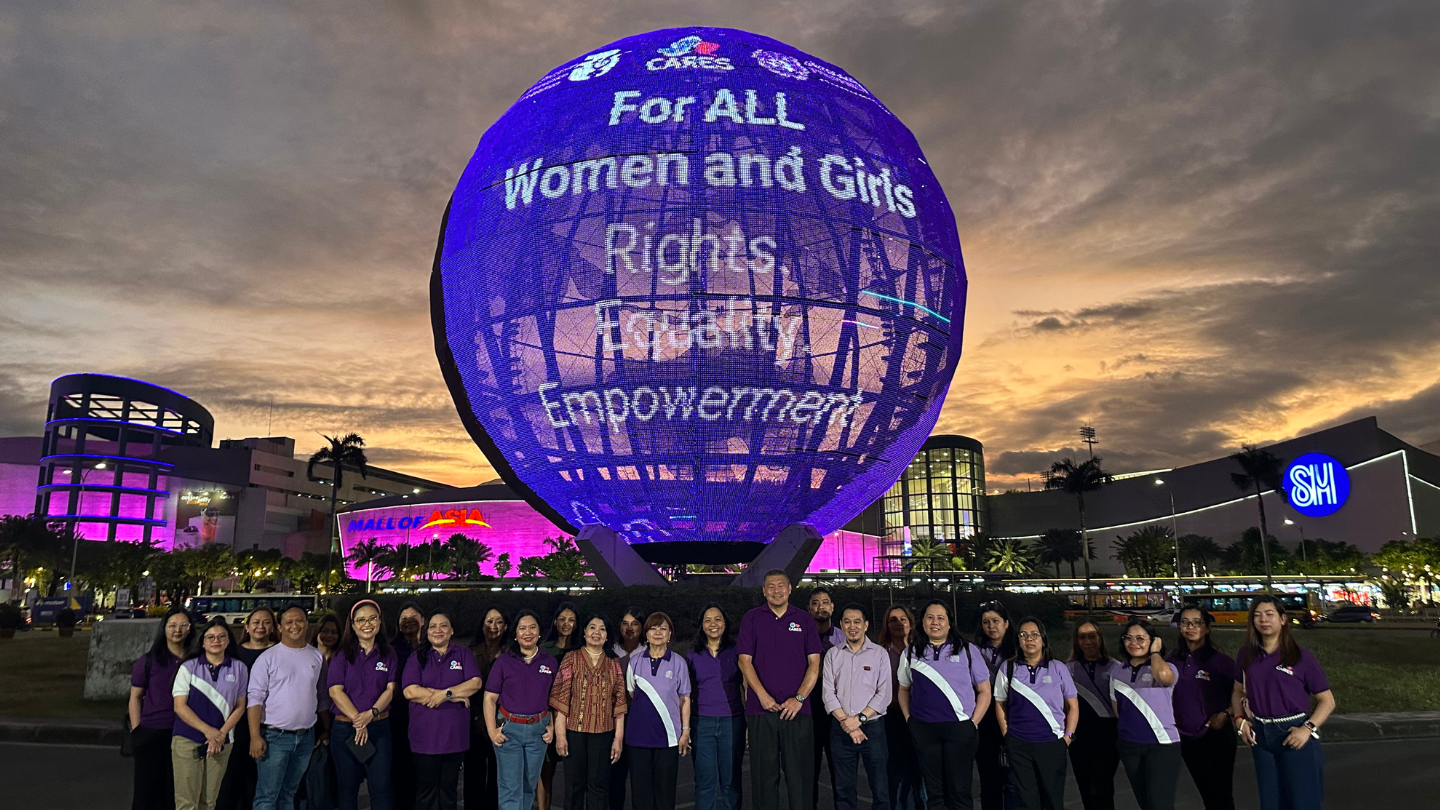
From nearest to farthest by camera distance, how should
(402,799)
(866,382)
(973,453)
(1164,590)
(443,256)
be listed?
(402,799) < (866,382) < (443,256) < (1164,590) < (973,453)

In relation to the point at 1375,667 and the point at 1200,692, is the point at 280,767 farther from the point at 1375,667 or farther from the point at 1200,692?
the point at 1375,667

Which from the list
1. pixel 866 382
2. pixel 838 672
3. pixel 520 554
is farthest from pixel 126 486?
pixel 838 672

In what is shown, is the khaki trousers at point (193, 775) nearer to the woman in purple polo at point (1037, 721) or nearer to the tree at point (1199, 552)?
the woman in purple polo at point (1037, 721)

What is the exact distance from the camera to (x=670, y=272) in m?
18.2

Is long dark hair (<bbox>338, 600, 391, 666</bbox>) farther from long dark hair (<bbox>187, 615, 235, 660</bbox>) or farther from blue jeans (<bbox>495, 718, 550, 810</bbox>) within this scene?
blue jeans (<bbox>495, 718, 550, 810</bbox>)

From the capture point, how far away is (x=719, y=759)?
7.70m

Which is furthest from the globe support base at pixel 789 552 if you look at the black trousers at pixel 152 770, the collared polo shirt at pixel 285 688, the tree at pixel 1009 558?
the tree at pixel 1009 558

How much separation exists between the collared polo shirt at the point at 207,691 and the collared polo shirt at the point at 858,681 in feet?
14.8

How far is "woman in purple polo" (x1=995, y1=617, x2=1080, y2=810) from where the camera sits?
7.23 metres

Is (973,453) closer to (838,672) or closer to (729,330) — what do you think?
(729,330)

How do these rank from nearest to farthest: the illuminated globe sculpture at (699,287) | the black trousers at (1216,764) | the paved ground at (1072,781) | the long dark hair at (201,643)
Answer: the long dark hair at (201,643) → the black trousers at (1216,764) → the paved ground at (1072,781) → the illuminated globe sculpture at (699,287)

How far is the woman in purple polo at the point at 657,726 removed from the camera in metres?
7.37

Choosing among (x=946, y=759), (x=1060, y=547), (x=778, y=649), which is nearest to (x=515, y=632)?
(x=778, y=649)

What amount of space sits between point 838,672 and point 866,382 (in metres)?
12.4
